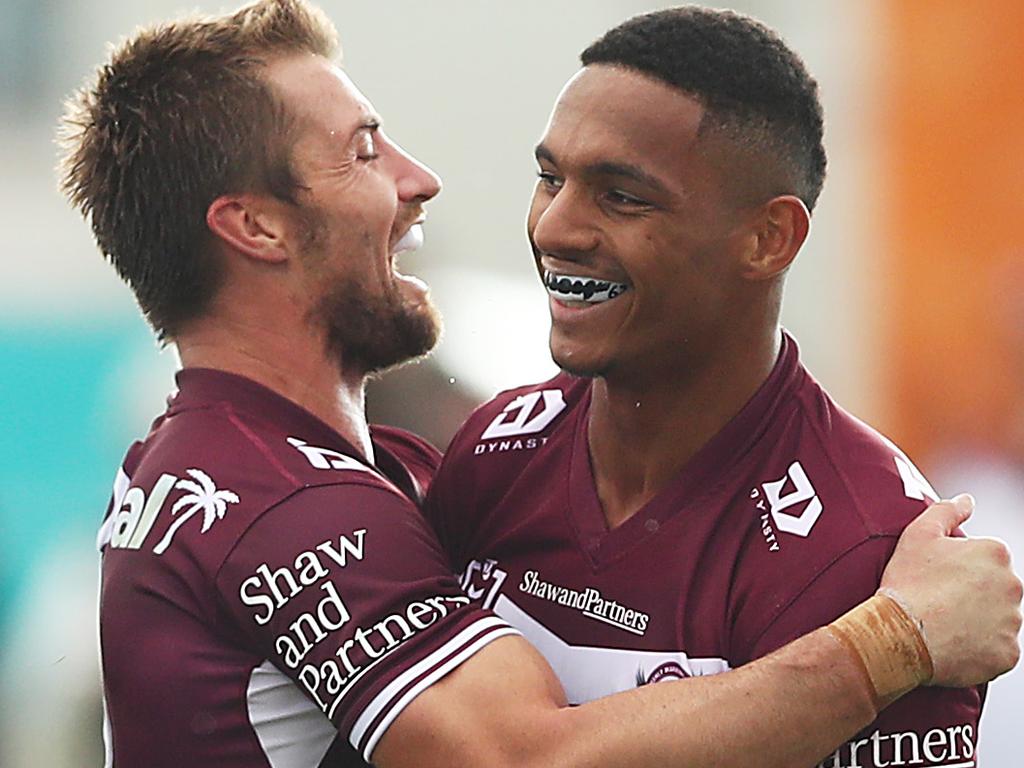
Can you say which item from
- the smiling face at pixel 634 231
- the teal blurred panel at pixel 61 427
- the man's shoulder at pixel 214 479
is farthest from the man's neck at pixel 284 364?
the teal blurred panel at pixel 61 427

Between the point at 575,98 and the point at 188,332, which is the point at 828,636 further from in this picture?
the point at 188,332

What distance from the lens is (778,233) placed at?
2559 millimetres

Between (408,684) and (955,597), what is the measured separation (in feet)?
2.43

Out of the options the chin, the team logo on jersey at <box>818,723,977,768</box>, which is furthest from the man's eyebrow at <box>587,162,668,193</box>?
the team logo on jersey at <box>818,723,977,768</box>

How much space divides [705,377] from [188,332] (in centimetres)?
87

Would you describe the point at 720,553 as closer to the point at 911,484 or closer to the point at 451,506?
the point at 911,484

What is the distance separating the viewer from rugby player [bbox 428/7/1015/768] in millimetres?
2410

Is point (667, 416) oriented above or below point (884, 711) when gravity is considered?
above

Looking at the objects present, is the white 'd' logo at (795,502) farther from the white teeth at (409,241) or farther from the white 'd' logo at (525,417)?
the white teeth at (409,241)

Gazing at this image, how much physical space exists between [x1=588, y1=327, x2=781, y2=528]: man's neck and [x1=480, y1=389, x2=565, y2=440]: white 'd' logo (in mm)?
194

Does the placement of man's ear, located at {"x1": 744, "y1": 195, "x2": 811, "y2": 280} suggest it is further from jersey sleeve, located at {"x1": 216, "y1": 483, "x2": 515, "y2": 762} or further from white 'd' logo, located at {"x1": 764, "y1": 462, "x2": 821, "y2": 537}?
jersey sleeve, located at {"x1": 216, "y1": 483, "x2": 515, "y2": 762}

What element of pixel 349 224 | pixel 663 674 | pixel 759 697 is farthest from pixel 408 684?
pixel 349 224

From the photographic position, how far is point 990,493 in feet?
16.5

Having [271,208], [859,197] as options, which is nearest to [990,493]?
[859,197]
